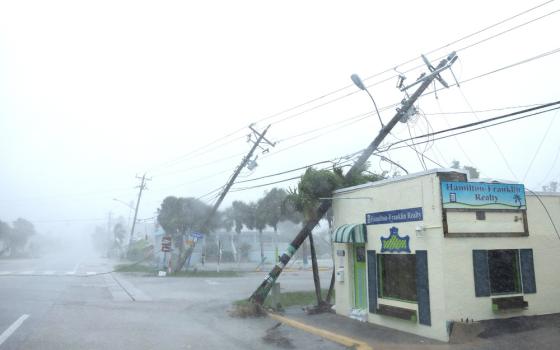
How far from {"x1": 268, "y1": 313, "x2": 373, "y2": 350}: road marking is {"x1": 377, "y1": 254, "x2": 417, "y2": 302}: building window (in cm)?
178

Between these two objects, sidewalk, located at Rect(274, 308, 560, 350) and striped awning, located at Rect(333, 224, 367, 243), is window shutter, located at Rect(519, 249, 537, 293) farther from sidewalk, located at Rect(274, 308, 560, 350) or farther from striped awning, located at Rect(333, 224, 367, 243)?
striped awning, located at Rect(333, 224, 367, 243)

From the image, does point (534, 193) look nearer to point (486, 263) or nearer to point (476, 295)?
point (486, 263)

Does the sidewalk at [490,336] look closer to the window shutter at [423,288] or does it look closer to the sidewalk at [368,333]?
the sidewalk at [368,333]

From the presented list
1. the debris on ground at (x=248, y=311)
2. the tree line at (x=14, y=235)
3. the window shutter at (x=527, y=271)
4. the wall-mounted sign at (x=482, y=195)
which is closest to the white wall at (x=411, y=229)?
the wall-mounted sign at (x=482, y=195)

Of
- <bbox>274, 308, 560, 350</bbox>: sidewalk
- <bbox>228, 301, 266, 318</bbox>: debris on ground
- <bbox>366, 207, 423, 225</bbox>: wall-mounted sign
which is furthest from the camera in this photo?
<bbox>228, 301, 266, 318</bbox>: debris on ground

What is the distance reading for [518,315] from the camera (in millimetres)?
10047

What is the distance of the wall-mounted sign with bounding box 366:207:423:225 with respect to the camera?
10203 mm

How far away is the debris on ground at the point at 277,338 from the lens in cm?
963

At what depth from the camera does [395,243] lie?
10867 mm

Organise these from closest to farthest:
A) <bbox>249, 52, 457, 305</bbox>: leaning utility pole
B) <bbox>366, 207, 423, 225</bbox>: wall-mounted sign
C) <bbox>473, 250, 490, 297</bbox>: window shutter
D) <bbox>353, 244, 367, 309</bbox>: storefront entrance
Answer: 1. <bbox>473, 250, 490, 297</bbox>: window shutter
2. <bbox>366, 207, 423, 225</bbox>: wall-mounted sign
3. <bbox>353, 244, 367, 309</bbox>: storefront entrance
4. <bbox>249, 52, 457, 305</bbox>: leaning utility pole

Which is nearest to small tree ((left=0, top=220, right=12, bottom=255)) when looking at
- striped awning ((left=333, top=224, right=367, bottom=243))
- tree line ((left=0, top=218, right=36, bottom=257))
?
tree line ((left=0, top=218, right=36, bottom=257))

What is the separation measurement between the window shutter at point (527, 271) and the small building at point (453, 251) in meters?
0.02

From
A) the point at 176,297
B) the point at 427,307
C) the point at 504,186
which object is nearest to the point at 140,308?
the point at 176,297

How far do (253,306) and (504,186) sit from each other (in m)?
7.80
